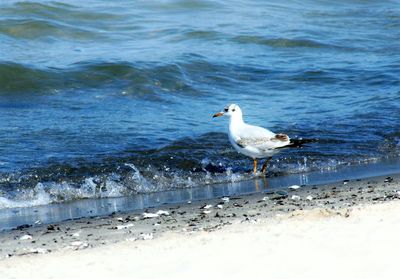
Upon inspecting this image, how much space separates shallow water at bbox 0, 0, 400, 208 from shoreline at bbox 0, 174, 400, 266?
1.10 metres

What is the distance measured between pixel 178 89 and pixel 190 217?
6466 mm

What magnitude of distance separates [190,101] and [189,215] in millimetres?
5681

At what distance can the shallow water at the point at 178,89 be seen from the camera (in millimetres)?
8867

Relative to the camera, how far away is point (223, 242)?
205 inches

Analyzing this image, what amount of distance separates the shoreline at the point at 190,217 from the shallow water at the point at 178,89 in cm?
110

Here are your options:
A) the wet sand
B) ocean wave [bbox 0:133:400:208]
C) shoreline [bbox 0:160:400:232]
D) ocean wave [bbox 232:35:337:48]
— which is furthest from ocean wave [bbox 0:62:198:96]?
the wet sand

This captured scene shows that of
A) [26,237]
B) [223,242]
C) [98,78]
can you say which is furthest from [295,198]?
[98,78]

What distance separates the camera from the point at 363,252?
482 centimetres

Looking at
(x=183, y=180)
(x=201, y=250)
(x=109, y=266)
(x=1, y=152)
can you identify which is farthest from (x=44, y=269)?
(x=1, y=152)

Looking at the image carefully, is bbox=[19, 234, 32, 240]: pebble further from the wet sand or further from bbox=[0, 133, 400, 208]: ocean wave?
bbox=[0, 133, 400, 208]: ocean wave

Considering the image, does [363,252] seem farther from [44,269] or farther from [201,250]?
[44,269]

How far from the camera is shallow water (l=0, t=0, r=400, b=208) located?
29.1ft

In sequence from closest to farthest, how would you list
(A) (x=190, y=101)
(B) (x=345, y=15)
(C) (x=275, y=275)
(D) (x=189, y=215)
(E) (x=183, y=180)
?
(C) (x=275, y=275)
(D) (x=189, y=215)
(E) (x=183, y=180)
(A) (x=190, y=101)
(B) (x=345, y=15)

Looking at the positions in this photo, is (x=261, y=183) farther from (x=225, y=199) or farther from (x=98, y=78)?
(x=98, y=78)
